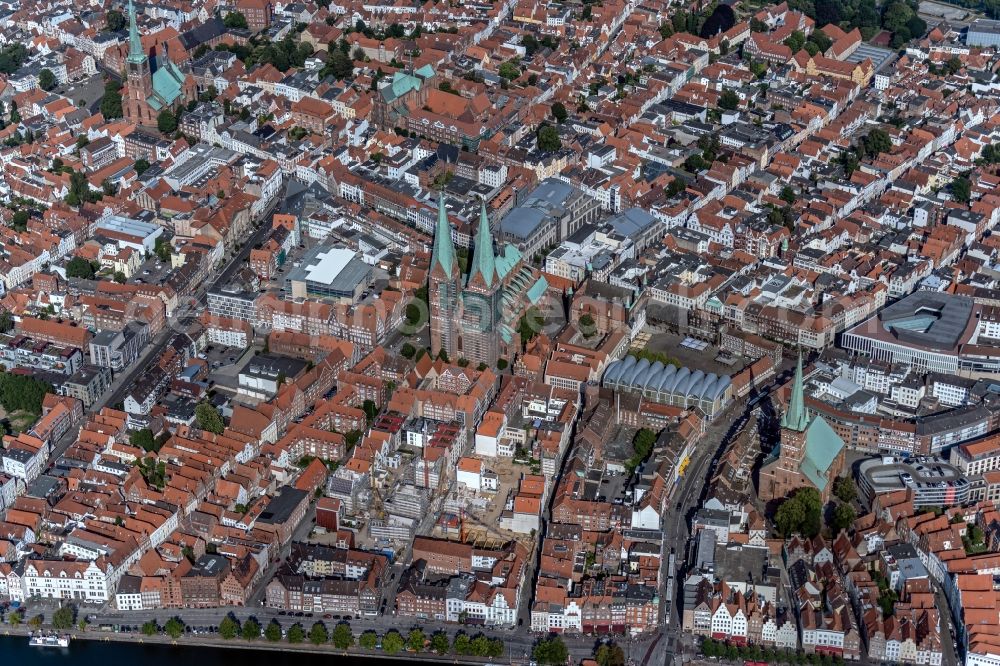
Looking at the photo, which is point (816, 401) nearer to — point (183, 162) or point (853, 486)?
point (853, 486)

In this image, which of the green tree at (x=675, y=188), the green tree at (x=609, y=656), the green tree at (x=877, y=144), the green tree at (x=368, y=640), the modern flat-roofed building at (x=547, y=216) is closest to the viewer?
the green tree at (x=609, y=656)

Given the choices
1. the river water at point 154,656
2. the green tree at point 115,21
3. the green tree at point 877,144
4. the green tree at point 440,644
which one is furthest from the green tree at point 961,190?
the green tree at point 115,21

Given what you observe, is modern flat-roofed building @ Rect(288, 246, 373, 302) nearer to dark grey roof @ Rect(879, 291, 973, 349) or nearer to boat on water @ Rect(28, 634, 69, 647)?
boat on water @ Rect(28, 634, 69, 647)

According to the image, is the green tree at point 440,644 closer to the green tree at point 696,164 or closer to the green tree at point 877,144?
the green tree at point 696,164

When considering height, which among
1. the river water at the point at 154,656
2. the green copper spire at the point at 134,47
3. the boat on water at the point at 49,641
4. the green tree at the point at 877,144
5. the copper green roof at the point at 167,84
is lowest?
the river water at the point at 154,656

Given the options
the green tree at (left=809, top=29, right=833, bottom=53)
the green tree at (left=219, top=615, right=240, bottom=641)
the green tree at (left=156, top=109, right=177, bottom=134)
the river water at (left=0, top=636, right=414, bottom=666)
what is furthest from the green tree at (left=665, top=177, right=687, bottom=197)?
the green tree at (left=219, top=615, right=240, bottom=641)

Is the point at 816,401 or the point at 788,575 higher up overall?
the point at 816,401

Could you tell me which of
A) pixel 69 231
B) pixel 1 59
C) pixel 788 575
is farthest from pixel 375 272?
pixel 1 59

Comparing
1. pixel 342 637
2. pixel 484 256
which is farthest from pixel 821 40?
pixel 342 637
